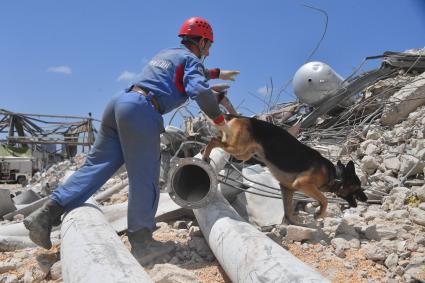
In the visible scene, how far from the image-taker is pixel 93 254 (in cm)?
264

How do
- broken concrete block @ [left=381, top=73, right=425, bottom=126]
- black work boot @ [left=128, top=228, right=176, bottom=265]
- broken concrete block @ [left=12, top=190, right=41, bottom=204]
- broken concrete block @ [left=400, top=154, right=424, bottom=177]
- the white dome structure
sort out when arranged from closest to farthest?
black work boot @ [left=128, top=228, right=176, bottom=265] → broken concrete block @ [left=400, top=154, right=424, bottom=177] → broken concrete block @ [left=12, top=190, right=41, bottom=204] → broken concrete block @ [left=381, top=73, right=425, bottom=126] → the white dome structure

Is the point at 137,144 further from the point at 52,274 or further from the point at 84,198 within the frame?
the point at 52,274

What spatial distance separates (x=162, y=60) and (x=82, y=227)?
1.45m

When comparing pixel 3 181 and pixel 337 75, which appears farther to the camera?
pixel 3 181

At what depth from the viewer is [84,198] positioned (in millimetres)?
Result: 3900

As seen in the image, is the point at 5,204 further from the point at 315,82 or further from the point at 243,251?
the point at 315,82

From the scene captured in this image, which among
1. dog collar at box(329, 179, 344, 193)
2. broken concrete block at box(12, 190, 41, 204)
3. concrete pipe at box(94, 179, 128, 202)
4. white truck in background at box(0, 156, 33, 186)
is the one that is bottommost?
white truck in background at box(0, 156, 33, 186)

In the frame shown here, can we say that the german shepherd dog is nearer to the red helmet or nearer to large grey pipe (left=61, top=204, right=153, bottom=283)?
the red helmet

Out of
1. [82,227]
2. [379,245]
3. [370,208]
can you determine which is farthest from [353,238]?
[82,227]

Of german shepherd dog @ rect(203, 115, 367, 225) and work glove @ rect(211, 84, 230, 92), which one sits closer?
german shepherd dog @ rect(203, 115, 367, 225)

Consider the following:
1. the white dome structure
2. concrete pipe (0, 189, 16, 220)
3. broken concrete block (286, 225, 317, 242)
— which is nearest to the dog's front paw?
broken concrete block (286, 225, 317, 242)

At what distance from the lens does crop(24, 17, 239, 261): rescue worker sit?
354 cm

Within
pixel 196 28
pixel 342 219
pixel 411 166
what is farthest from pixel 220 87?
pixel 411 166

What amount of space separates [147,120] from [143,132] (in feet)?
0.33
